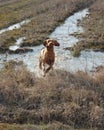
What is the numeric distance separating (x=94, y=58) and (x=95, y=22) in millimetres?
11256

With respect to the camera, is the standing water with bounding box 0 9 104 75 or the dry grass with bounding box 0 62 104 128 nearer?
the dry grass with bounding box 0 62 104 128

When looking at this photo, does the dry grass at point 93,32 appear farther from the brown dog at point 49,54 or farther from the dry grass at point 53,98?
the dry grass at point 53,98

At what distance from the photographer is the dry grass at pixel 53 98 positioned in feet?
37.3

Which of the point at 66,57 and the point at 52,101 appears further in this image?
the point at 66,57

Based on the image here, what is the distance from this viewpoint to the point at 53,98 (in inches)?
484

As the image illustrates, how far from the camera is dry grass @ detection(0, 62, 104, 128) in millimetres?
11375

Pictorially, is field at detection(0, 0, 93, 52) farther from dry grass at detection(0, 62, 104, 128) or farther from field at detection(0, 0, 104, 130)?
dry grass at detection(0, 62, 104, 128)

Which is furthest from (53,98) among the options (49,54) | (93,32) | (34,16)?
(34,16)

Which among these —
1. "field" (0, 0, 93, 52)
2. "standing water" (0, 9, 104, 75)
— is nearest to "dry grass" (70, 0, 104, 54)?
"standing water" (0, 9, 104, 75)

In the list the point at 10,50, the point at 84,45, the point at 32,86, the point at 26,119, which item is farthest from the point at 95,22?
the point at 26,119

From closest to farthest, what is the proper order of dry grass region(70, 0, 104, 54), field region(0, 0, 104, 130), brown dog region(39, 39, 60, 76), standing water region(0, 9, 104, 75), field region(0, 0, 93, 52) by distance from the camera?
field region(0, 0, 104, 130), brown dog region(39, 39, 60, 76), standing water region(0, 9, 104, 75), dry grass region(70, 0, 104, 54), field region(0, 0, 93, 52)

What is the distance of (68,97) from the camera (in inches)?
482

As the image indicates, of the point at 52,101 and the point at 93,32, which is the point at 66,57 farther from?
the point at 52,101

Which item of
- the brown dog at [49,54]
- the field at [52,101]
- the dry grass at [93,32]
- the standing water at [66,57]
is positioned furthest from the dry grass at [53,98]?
the dry grass at [93,32]
